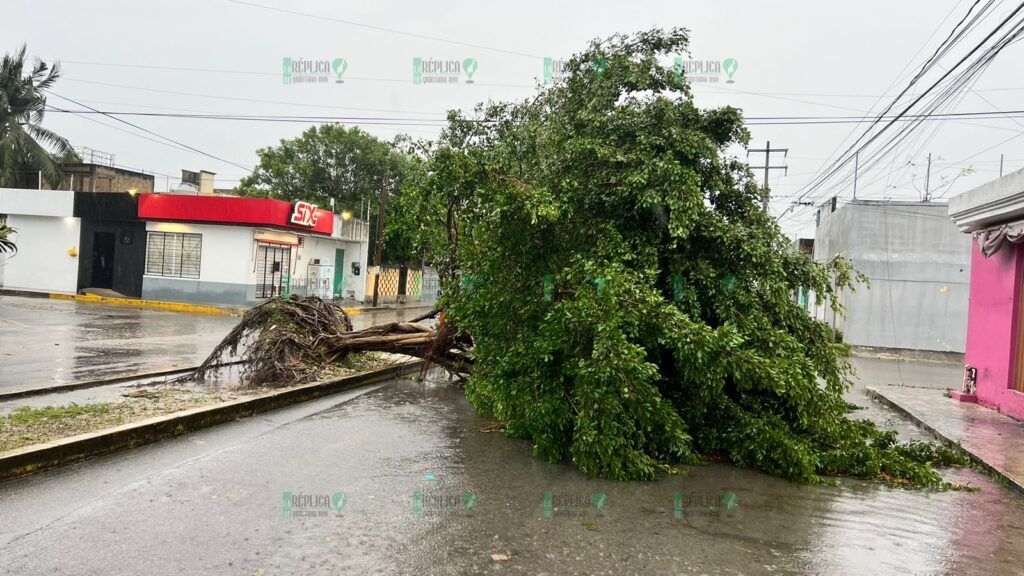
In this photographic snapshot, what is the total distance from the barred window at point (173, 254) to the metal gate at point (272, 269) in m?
2.26

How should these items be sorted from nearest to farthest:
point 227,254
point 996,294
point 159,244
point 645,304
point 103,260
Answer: point 645,304 < point 996,294 < point 227,254 < point 159,244 < point 103,260

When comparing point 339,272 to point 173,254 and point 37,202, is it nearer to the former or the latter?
point 173,254

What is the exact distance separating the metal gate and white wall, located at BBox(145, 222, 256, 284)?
2.03ft

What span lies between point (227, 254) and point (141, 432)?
72.4ft

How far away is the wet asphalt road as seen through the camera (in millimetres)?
10320

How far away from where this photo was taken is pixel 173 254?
28062 mm

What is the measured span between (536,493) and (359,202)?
38084 millimetres

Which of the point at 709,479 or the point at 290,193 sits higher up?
the point at 290,193

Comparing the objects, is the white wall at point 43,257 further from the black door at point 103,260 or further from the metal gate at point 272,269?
the metal gate at point 272,269

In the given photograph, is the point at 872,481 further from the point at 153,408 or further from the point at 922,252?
the point at 922,252

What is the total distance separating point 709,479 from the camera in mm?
6738

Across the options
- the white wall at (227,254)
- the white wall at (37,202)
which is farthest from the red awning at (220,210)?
the white wall at (37,202)

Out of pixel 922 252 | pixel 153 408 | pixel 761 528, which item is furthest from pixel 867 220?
pixel 153 408

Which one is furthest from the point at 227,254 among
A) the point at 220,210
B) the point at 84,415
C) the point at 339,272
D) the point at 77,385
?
the point at 84,415
